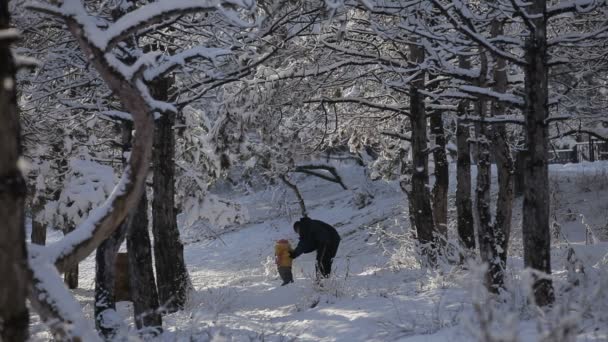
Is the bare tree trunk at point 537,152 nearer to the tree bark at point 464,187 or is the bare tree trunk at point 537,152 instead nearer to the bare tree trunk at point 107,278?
the bare tree trunk at point 107,278

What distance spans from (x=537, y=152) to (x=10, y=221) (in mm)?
4660

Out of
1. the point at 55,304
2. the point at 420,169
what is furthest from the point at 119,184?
the point at 420,169

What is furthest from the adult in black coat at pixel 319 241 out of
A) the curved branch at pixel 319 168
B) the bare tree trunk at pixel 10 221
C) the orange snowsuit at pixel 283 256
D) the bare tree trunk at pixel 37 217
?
the curved branch at pixel 319 168

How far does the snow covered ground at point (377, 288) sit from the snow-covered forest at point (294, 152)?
6cm

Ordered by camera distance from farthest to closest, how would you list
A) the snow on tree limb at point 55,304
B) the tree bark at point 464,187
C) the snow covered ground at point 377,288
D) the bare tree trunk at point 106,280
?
the tree bark at point 464,187 → the bare tree trunk at point 106,280 → the snow covered ground at point 377,288 → the snow on tree limb at point 55,304

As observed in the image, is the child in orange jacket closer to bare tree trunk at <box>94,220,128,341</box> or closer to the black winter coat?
the black winter coat

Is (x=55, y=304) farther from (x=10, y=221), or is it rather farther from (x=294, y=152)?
(x=294, y=152)

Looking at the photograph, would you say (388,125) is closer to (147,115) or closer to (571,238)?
(571,238)

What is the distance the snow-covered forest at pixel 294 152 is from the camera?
3.93 m

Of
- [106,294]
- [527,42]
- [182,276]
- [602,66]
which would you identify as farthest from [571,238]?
[106,294]

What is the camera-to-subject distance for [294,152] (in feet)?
57.0

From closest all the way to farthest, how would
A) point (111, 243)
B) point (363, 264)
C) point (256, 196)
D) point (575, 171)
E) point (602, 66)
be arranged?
point (111, 243) < point (602, 66) < point (363, 264) < point (575, 171) < point (256, 196)

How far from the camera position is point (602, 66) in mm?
8227

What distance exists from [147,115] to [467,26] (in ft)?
11.8
